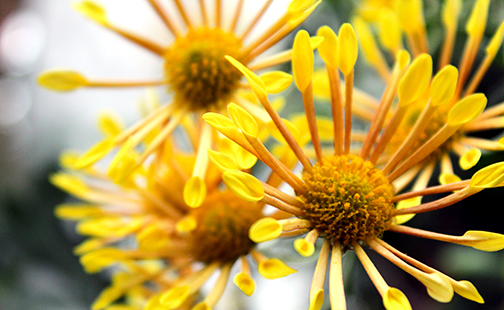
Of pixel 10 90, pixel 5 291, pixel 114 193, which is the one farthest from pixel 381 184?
pixel 10 90

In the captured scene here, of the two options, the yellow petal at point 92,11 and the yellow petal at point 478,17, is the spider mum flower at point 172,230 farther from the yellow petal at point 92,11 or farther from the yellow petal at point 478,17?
the yellow petal at point 478,17

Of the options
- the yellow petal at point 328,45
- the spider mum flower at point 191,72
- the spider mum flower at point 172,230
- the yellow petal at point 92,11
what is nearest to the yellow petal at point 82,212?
the spider mum flower at point 172,230

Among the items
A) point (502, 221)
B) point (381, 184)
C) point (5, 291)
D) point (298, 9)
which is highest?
point (298, 9)

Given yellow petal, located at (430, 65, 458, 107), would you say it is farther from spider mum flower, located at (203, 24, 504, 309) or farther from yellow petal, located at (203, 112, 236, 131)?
yellow petal, located at (203, 112, 236, 131)

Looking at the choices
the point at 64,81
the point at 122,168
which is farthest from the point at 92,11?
the point at 122,168

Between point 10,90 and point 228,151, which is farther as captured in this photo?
point 10,90

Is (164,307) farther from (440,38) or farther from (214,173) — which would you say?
(440,38)

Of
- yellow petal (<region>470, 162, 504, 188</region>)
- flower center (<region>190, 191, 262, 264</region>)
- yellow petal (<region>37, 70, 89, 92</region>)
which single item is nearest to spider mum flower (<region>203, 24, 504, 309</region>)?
yellow petal (<region>470, 162, 504, 188</region>)
